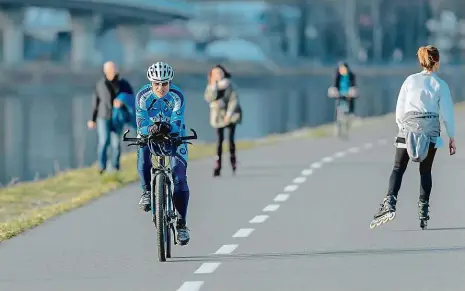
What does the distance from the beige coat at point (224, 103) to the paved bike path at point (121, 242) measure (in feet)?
2.89

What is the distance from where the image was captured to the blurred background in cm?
5784

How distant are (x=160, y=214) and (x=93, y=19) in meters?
99.6

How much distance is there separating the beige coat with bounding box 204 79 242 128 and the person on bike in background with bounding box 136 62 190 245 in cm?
968

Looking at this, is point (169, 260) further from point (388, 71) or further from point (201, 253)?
point (388, 71)

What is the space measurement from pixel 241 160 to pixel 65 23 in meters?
110

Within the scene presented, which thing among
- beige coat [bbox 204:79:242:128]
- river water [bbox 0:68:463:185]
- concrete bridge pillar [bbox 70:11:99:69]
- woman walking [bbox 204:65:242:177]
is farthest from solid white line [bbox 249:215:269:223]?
concrete bridge pillar [bbox 70:11:99:69]

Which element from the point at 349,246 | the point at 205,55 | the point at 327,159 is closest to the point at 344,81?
the point at 327,159

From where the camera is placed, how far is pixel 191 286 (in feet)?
39.1

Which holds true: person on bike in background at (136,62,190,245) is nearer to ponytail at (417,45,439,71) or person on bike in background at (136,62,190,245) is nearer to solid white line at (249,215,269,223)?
ponytail at (417,45,439,71)

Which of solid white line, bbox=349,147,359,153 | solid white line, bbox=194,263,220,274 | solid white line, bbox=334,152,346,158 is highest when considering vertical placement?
solid white line, bbox=194,263,220,274

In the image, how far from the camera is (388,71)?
155 m

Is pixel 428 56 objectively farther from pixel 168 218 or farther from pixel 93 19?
pixel 93 19

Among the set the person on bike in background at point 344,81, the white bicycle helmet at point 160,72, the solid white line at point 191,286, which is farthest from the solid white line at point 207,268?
the person on bike in background at point 344,81

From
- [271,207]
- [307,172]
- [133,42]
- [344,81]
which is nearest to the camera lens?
[271,207]
